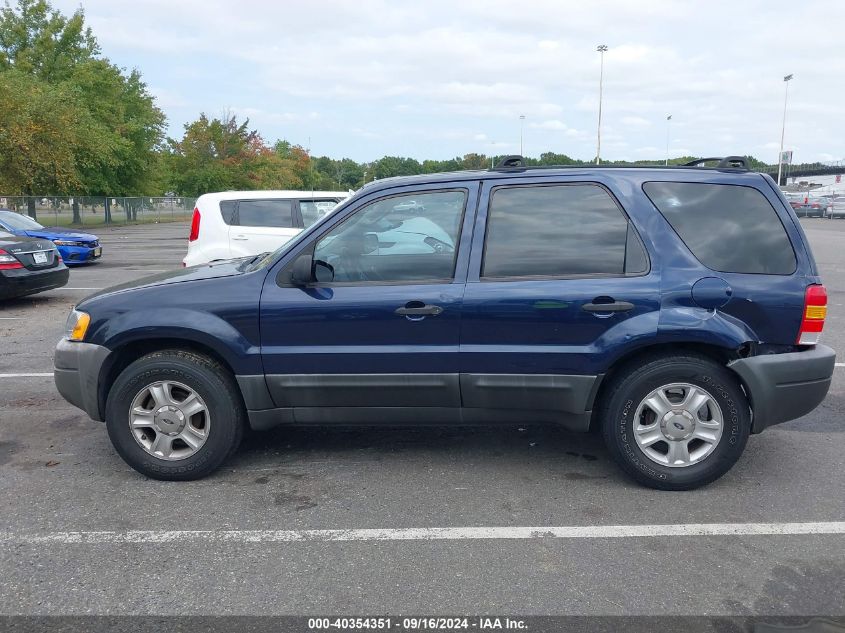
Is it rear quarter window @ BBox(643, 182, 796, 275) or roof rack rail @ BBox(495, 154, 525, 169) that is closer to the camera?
rear quarter window @ BBox(643, 182, 796, 275)

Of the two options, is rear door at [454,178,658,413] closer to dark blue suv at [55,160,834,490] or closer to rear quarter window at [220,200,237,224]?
dark blue suv at [55,160,834,490]

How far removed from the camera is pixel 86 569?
3.20 metres

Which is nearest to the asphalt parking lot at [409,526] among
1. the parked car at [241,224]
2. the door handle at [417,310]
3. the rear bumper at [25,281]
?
the door handle at [417,310]

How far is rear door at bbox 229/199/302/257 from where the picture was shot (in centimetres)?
949

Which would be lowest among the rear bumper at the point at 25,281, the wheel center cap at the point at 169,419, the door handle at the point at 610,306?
the wheel center cap at the point at 169,419

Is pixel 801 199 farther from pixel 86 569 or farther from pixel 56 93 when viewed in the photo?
pixel 86 569

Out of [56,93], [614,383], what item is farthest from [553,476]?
[56,93]

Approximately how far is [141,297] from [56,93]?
33.3 meters

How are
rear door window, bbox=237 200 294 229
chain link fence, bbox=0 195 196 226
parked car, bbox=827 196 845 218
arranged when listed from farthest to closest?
parked car, bbox=827 196 845 218
chain link fence, bbox=0 195 196 226
rear door window, bbox=237 200 294 229

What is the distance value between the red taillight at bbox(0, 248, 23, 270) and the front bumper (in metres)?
7.06

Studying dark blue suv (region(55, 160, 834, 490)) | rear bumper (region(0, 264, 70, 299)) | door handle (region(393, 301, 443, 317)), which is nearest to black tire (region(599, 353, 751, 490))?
dark blue suv (region(55, 160, 834, 490))

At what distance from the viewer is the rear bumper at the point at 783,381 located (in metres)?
3.87

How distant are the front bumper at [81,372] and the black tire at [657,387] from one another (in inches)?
119

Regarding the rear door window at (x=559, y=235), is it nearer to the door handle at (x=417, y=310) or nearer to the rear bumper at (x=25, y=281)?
the door handle at (x=417, y=310)
